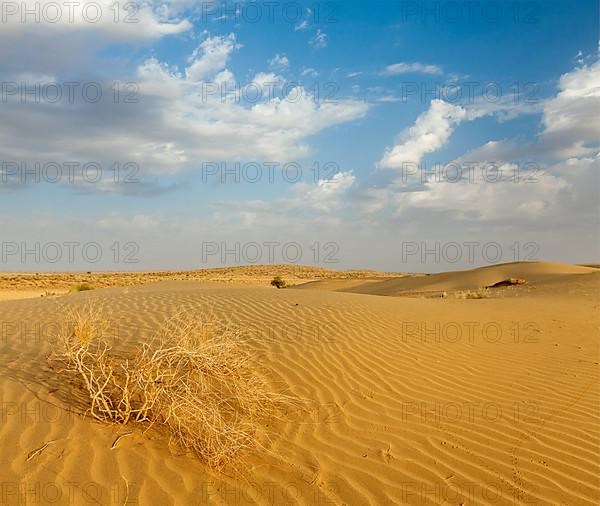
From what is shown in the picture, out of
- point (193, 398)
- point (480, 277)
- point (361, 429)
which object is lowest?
point (361, 429)

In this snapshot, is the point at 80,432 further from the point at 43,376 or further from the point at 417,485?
the point at 417,485

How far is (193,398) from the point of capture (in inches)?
160

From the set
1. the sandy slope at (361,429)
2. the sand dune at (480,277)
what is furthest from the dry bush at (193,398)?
the sand dune at (480,277)

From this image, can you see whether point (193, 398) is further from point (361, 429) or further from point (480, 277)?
point (480, 277)

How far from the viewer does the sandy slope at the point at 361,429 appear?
363cm

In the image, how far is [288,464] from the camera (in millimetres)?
4016

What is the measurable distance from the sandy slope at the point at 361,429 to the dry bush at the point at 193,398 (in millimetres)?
162

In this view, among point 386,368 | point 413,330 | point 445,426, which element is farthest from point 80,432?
point 413,330

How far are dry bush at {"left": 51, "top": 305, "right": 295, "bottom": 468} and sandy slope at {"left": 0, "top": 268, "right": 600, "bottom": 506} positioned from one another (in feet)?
0.53

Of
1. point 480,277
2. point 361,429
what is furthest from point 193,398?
point 480,277

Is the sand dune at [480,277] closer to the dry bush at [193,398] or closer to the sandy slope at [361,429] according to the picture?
the sandy slope at [361,429]

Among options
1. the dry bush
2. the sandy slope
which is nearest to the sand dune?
the sandy slope

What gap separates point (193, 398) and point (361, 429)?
5.61 feet

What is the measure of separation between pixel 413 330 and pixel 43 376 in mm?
6068
